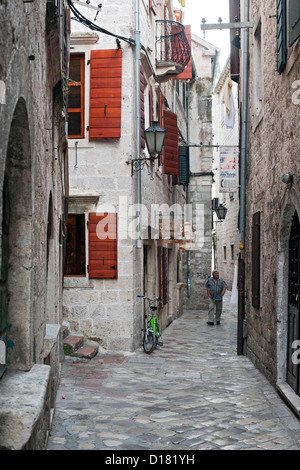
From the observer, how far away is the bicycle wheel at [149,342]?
35.5ft

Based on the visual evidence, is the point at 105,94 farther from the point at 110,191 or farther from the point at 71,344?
the point at 71,344

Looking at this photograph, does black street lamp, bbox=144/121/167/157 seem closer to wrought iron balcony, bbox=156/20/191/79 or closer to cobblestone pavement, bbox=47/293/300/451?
cobblestone pavement, bbox=47/293/300/451

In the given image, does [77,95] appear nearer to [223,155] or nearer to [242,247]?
[223,155]

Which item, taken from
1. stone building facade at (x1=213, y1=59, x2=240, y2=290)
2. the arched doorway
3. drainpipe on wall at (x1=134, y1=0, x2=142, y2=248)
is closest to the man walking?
stone building facade at (x1=213, y1=59, x2=240, y2=290)

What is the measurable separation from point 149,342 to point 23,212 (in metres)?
7.22

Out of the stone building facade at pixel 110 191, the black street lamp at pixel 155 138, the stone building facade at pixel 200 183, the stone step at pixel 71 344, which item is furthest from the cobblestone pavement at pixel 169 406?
Result: the stone building facade at pixel 200 183

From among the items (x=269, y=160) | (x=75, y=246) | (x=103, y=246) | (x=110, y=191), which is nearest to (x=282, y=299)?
(x=269, y=160)

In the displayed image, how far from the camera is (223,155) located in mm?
12633

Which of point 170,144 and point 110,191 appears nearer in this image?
point 110,191

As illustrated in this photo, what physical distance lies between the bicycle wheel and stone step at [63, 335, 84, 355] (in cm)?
122

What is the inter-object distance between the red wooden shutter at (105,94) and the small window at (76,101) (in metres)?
0.28

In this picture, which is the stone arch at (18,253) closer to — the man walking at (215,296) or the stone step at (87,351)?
the stone step at (87,351)

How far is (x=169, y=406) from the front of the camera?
689 cm

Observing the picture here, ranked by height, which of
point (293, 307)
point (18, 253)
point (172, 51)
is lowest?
point (293, 307)
